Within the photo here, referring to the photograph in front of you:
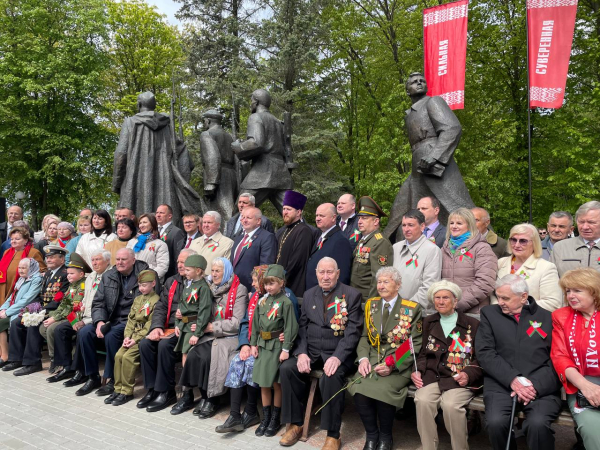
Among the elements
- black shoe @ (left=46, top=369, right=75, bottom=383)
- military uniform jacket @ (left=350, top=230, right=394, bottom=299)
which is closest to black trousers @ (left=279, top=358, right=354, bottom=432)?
military uniform jacket @ (left=350, top=230, right=394, bottom=299)

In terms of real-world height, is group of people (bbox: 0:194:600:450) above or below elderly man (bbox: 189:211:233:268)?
below

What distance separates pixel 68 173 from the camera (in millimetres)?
20859

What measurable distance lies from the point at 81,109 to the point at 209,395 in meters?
20.6

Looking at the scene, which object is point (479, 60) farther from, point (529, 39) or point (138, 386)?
point (138, 386)

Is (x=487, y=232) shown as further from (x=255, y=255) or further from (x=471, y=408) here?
(x=255, y=255)

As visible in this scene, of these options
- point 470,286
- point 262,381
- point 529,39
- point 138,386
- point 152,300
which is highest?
point 529,39

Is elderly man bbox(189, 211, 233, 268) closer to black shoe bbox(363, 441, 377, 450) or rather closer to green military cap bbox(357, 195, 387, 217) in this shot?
green military cap bbox(357, 195, 387, 217)

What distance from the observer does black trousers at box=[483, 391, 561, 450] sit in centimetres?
323

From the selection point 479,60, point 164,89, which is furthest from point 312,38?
point 164,89

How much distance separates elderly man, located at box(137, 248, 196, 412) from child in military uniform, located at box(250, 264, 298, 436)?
106 centimetres

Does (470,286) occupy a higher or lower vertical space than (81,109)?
lower

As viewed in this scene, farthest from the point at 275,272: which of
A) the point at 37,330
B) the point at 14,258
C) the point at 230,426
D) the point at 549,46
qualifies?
the point at 549,46

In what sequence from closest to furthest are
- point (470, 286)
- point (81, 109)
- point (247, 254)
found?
point (470, 286)
point (247, 254)
point (81, 109)

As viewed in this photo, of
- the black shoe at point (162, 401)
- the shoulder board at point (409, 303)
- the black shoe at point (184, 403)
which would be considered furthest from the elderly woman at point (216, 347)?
the shoulder board at point (409, 303)
